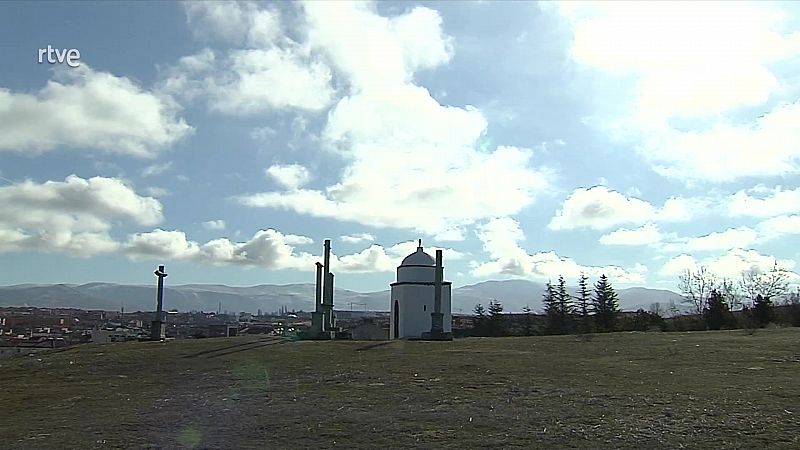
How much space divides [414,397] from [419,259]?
2905 centimetres

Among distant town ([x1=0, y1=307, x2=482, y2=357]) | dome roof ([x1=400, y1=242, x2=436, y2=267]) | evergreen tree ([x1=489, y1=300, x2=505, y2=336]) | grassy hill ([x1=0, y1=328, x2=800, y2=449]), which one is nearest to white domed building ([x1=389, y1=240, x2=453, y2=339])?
dome roof ([x1=400, y1=242, x2=436, y2=267])

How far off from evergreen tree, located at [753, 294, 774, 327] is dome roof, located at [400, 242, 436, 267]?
58.3ft

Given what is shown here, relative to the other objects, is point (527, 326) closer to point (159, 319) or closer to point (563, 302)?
point (563, 302)

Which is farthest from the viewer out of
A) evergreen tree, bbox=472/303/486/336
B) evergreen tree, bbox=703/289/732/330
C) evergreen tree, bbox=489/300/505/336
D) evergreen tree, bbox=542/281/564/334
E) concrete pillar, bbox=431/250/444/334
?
evergreen tree, bbox=542/281/564/334

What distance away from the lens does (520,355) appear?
2225 cm

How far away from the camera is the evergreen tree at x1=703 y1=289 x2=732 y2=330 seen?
133 ft

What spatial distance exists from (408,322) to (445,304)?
7.93 feet

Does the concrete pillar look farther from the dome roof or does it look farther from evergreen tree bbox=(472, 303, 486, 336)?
evergreen tree bbox=(472, 303, 486, 336)

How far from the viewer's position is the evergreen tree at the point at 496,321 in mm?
52769

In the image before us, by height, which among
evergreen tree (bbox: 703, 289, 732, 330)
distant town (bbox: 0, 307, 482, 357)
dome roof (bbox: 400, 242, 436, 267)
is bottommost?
distant town (bbox: 0, 307, 482, 357)

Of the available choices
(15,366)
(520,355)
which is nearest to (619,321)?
(520,355)

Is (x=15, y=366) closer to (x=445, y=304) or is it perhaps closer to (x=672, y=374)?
(x=672, y=374)

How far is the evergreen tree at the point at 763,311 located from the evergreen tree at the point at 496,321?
1581cm

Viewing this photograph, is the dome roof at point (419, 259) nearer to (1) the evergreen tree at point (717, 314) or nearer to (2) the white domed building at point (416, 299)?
(2) the white domed building at point (416, 299)
